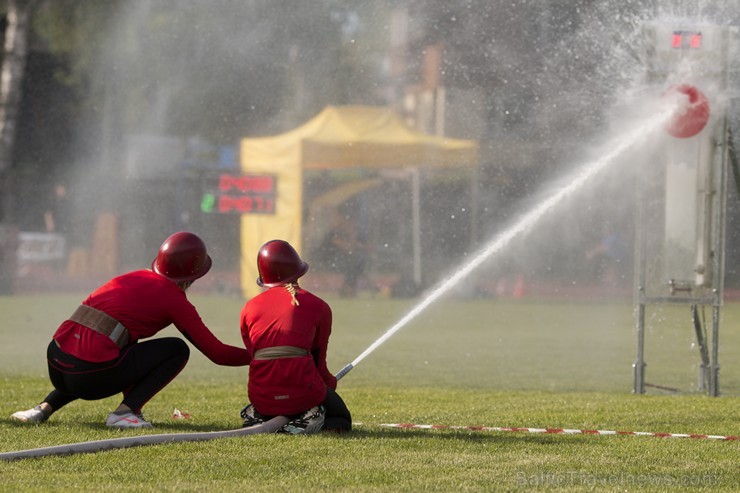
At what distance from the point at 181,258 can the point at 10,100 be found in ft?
50.9

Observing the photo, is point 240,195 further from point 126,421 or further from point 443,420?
point 126,421

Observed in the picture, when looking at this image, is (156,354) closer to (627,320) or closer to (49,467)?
(49,467)

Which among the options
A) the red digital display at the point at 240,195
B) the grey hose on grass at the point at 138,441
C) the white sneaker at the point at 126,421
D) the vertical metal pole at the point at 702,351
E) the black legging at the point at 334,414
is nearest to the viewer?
the grey hose on grass at the point at 138,441

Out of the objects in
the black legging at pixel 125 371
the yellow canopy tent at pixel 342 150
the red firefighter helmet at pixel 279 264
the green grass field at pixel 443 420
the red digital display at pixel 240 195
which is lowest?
the green grass field at pixel 443 420

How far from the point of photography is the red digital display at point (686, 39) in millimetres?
8984

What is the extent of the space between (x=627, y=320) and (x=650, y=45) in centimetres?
839

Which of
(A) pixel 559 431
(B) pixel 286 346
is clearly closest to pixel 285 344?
(B) pixel 286 346

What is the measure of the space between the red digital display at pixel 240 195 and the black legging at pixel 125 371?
12834mm

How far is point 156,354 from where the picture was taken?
20.7ft

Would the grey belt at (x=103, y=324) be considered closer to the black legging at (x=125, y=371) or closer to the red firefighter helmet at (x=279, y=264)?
the black legging at (x=125, y=371)

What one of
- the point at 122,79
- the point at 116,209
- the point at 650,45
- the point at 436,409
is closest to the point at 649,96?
the point at 650,45

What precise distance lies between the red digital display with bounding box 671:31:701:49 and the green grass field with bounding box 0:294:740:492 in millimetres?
2483

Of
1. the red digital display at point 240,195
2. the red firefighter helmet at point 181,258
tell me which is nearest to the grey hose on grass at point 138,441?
the red firefighter helmet at point 181,258

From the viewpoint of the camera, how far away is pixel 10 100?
20672 millimetres
